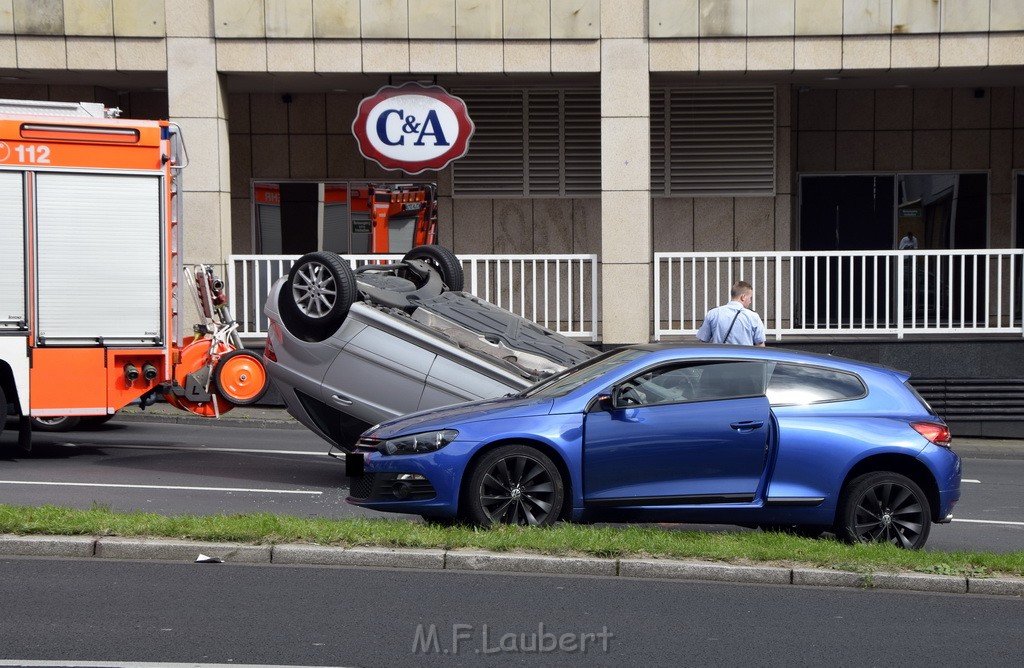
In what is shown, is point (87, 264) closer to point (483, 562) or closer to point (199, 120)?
point (199, 120)

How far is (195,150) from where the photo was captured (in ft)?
53.3

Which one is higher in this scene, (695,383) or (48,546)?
(695,383)

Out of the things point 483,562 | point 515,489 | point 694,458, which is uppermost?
point 694,458

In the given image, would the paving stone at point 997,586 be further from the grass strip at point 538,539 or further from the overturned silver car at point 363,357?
the overturned silver car at point 363,357

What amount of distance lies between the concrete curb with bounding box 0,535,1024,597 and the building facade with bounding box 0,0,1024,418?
9.14 metres

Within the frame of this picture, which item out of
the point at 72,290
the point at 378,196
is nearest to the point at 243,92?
the point at 378,196

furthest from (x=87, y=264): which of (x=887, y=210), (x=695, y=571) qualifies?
(x=887, y=210)

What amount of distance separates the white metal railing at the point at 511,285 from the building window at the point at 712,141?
1.88m

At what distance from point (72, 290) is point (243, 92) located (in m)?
7.67

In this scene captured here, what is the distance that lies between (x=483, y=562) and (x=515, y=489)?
0.77m

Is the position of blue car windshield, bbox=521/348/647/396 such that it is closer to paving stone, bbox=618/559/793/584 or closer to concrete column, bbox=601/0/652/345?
paving stone, bbox=618/559/793/584

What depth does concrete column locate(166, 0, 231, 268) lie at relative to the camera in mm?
16125

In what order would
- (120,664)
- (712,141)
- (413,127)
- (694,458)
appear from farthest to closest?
(712,141), (413,127), (694,458), (120,664)

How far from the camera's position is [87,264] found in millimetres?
11695
